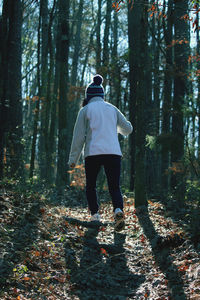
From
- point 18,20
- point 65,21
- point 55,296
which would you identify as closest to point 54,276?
point 55,296

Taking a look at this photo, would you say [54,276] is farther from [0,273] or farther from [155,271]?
[155,271]

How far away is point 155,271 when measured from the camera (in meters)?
4.45

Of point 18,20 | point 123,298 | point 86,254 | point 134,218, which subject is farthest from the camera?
point 18,20

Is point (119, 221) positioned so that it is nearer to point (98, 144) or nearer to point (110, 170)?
point (110, 170)

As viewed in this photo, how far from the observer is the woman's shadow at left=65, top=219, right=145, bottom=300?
3816 millimetres

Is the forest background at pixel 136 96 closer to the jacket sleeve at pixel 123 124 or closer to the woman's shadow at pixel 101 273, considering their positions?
the jacket sleeve at pixel 123 124

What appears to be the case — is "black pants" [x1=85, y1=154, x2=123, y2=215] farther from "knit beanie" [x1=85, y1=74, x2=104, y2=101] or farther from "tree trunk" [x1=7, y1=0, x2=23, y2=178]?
"tree trunk" [x1=7, y1=0, x2=23, y2=178]

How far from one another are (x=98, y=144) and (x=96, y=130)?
27 centimetres

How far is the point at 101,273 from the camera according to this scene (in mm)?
4363

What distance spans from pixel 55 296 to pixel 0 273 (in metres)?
0.61

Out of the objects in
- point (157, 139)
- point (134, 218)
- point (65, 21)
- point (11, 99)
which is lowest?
point (134, 218)

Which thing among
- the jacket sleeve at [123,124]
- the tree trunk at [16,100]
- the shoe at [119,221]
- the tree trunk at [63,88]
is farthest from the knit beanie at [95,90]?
the tree trunk at [63,88]

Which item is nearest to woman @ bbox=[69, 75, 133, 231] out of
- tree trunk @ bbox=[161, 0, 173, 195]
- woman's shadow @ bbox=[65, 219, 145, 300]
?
woman's shadow @ bbox=[65, 219, 145, 300]

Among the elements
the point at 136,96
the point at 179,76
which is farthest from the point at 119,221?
the point at 179,76
